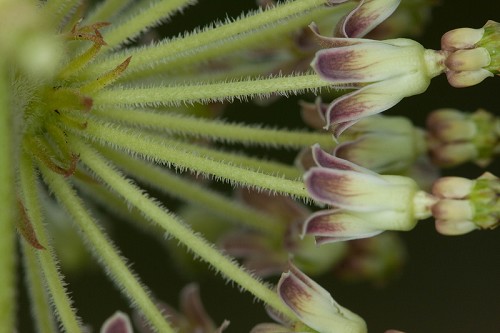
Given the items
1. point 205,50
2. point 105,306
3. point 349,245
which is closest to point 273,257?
point 349,245

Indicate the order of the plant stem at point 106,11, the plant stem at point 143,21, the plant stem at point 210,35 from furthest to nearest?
1. the plant stem at point 106,11
2. the plant stem at point 143,21
3. the plant stem at point 210,35

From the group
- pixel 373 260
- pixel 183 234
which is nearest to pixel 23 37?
pixel 183 234

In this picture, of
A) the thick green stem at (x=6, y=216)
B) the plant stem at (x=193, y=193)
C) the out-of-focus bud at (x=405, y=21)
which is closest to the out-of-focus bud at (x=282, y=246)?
the plant stem at (x=193, y=193)

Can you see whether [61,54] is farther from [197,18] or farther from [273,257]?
[197,18]

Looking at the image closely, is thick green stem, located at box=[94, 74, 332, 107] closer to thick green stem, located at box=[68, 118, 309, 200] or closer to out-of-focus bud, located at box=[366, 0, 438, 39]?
thick green stem, located at box=[68, 118, 309, 200]

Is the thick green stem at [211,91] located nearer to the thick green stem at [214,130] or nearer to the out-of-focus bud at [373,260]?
the thick green stem at [214,130]

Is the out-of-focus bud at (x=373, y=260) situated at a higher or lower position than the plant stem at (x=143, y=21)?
lower

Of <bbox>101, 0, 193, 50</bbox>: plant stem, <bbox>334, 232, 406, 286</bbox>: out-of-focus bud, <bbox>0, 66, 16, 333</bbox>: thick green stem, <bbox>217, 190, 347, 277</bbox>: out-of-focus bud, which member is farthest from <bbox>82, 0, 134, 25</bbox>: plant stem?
<bbox>334, 232, 406, 286</bbox>: out-of-focus bud
